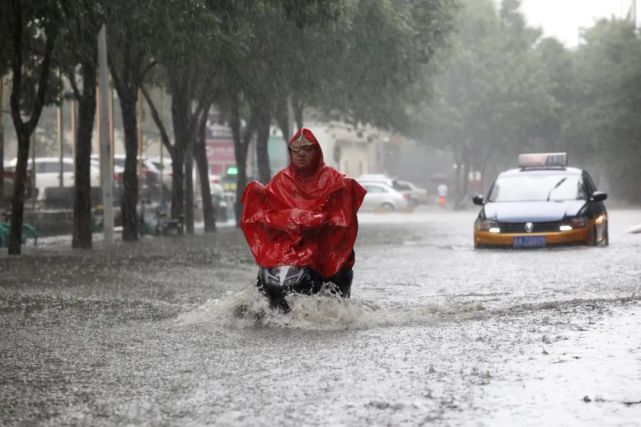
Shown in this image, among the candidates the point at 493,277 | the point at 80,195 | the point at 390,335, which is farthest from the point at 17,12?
the point at 390,335

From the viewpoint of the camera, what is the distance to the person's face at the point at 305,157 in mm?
11484

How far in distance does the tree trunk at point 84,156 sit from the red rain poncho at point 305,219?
15.3 metres

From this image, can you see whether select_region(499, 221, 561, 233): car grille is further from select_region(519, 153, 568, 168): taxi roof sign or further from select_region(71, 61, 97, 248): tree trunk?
select_region(71, 61, 97, 248): tree trunk

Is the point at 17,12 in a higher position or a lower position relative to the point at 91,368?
higher

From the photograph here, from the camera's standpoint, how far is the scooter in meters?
11.3

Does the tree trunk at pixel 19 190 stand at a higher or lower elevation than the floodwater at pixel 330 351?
higher

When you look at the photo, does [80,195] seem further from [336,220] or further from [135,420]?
[135,420]

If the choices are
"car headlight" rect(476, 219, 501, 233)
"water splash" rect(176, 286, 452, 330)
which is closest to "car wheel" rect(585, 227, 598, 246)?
"car headlight" rect(476, 219, 501, 233)

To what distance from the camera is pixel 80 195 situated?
27.0 m

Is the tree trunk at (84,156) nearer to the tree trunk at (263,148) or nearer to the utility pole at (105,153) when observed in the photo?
the utility pole at (105,153)

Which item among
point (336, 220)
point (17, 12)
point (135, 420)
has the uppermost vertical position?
point (17, 12)

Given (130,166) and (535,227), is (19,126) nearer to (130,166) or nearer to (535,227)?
(130,166)

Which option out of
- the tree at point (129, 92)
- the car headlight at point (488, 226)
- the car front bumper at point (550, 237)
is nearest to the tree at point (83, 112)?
the tree at point (129, 92)

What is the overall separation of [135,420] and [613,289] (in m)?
8.81
